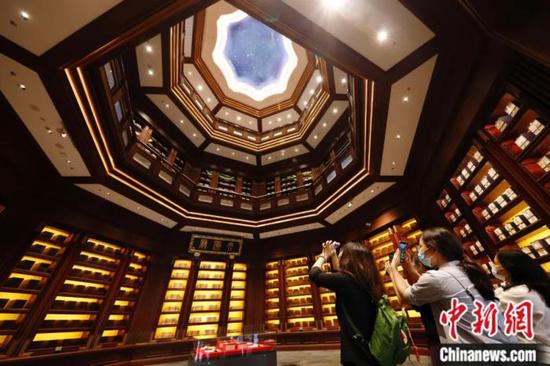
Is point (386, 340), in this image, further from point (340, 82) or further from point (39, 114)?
point (340, 82)

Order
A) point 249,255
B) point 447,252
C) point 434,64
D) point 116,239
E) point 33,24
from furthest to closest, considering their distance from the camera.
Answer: point 249,255
point 116,239
point 434,64
point 33,24
point 447,252

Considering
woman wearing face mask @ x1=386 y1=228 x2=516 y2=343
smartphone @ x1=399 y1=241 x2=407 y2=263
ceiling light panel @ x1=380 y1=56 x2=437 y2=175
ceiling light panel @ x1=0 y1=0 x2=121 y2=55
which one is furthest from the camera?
ceiling light panel @ x1=380 y1=56 x2=437 y2=175

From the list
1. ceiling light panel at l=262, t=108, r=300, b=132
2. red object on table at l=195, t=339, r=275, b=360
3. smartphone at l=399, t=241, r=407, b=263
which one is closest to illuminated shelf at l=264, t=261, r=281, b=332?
red object on table at l=195, t=339, r=275, b=360

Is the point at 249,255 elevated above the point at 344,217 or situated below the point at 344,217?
below

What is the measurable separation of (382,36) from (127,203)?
6502mm

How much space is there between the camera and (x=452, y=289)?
1.21m

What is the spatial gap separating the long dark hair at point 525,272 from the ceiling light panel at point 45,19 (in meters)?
4.67

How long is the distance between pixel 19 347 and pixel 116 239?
247 cm

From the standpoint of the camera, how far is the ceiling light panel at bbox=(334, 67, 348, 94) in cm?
654

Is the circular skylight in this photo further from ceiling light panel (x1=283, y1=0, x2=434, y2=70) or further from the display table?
the display table

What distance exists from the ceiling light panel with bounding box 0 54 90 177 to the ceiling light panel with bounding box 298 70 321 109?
22.9 feet

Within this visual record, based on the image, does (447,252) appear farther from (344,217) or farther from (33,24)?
(344,217)

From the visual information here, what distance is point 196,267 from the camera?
740 centimetres

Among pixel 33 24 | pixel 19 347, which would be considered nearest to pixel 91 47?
pixel 33 24
